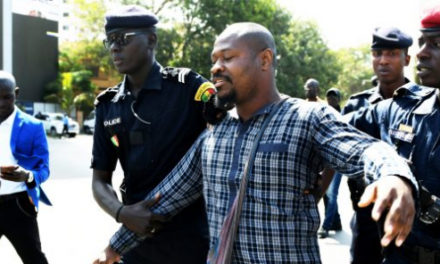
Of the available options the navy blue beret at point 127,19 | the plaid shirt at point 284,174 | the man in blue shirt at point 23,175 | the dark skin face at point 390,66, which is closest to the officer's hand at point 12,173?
the man in blue shirt at point 23,175

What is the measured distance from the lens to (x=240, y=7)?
108ft

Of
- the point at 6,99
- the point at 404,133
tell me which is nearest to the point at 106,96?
the point at 6,99

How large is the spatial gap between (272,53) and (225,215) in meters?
0.73

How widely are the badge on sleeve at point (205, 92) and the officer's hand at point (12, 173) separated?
65.5 inches

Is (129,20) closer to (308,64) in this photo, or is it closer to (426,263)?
(426,263)

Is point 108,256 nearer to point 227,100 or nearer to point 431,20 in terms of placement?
point 227,100

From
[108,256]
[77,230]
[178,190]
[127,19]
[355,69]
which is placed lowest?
[355,69]

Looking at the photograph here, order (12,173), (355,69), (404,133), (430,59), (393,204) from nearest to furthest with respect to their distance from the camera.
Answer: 1. (393,204)
2. (430,59)
3. (404,133)
4. (12,173)
5. (355,69)

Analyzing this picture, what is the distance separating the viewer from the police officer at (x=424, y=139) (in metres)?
2.51

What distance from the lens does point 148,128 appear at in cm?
316

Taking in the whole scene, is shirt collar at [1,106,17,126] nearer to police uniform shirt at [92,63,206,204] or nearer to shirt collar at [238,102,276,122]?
police uniform shirt at [92,63,206,204]

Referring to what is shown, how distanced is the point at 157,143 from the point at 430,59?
1468mm

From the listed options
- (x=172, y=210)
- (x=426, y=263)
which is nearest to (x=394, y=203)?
(x=426, y=263)

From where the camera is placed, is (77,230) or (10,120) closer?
(10,120)
